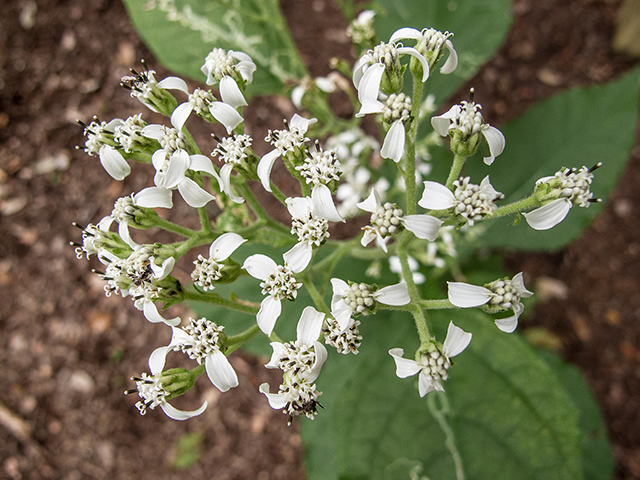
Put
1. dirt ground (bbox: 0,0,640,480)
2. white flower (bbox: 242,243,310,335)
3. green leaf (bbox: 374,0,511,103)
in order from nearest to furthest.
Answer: white flower (bbox: 242,243,310,335) < green leaf (bbox: 374,0,511,103) < dirt ground (bbox: 0,0,640,480)

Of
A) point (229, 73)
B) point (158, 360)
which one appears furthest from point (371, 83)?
point (158, 360)

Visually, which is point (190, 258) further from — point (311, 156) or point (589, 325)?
point (589, 325)

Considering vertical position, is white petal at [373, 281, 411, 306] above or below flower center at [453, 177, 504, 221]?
below

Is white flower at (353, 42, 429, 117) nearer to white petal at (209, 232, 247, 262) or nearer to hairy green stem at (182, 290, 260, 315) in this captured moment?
white petal at (209, 232, 247, 262)

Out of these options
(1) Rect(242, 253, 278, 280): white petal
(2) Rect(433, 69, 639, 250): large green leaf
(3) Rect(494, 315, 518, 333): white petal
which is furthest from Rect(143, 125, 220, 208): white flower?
(2) Rect(433, 69, 639, 250): large green leaf

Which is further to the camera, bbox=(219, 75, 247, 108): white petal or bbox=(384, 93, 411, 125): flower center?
bbox=(219, 75, 247, 108): white petal

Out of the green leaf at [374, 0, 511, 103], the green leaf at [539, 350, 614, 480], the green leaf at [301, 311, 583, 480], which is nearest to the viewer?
the green leaf at [301, 311, 583, 480]

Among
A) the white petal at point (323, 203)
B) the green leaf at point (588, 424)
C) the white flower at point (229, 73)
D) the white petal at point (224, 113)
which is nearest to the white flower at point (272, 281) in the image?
the white petal at point (323, 203)

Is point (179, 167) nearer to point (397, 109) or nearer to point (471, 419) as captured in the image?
point (397, 109)
